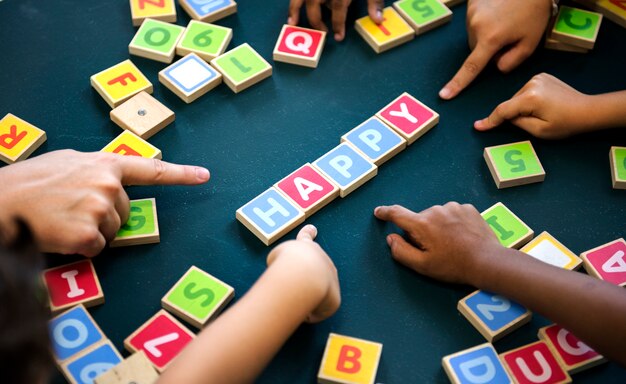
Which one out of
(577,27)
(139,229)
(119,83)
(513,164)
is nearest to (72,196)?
(139,229)

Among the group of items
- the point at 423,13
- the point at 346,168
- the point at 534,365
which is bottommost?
the point at 534,365

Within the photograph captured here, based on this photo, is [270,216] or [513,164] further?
[513,164]

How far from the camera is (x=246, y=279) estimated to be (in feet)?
4.01

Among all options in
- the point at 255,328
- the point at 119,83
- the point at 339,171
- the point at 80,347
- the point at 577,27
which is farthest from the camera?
the point at 577,27

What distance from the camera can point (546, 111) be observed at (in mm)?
1414

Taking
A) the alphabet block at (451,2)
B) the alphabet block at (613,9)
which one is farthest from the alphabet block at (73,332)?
the alphabet block at (613,9)

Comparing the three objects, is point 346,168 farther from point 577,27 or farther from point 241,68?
point 577,27

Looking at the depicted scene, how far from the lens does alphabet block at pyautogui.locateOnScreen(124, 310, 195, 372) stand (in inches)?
44.0

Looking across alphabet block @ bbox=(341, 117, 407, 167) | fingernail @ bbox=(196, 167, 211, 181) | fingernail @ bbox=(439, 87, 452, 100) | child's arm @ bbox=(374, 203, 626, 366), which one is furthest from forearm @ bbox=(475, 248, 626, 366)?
fingernail @ bbox=(196, 167, 211, 181)

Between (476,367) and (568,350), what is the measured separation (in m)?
0.16

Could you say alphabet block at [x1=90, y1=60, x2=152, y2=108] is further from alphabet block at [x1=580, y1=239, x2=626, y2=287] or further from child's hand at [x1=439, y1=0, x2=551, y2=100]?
alphabet block at [x1=580, y1=239, x2=626, y2=287]

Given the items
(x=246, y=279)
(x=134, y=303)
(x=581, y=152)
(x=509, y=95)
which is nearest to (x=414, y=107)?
(x=509, y=95)

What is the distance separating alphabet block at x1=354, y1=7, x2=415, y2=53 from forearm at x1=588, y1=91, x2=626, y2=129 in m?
0.42

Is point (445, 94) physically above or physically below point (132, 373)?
above
